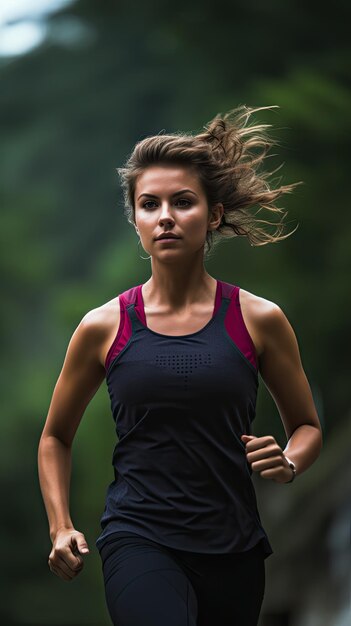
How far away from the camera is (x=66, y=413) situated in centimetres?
344

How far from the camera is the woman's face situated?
128 inches

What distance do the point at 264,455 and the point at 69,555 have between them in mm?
519

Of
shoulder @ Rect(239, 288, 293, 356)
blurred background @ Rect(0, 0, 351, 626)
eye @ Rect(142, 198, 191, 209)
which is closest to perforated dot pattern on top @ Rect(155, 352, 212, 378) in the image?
shoulder @ Rect(239, 288, 293, 356)

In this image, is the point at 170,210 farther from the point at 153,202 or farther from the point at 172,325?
the point at 172,325

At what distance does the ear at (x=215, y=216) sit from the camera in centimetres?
345

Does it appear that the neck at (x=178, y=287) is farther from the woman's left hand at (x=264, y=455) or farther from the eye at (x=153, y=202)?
the woman's left hand at (x=264, y=455)

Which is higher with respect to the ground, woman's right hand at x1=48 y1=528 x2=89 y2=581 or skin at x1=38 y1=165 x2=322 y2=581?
skin at x1=38 y1=165 x2=322 y2=581

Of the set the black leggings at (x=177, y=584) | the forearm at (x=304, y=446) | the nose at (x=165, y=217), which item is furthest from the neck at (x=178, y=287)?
the black leggings at (x=177, y=584)

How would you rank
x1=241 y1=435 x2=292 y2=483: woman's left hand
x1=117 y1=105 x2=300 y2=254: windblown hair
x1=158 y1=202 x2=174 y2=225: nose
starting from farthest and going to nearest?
x1=117 y1=105 x2=300 y2=254: windblown hair → x1=158 y1=202 x2=174 y2=225: nose → x1=241 y1=435 x2=292 y2=483: woman's left hand

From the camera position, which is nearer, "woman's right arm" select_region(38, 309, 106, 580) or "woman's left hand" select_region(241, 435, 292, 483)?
"woman's left hand" select_region(241, 435, 292, 483)

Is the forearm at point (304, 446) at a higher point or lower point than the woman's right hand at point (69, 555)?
higher

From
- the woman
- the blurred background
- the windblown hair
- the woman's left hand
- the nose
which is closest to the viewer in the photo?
the woman's left hand

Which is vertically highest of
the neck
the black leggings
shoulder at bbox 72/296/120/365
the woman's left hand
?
the neck

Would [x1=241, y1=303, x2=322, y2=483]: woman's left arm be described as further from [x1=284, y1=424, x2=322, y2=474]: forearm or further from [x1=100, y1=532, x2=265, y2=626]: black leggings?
[x1=100, y1=532, x2=265, y2=626]: black leggings
